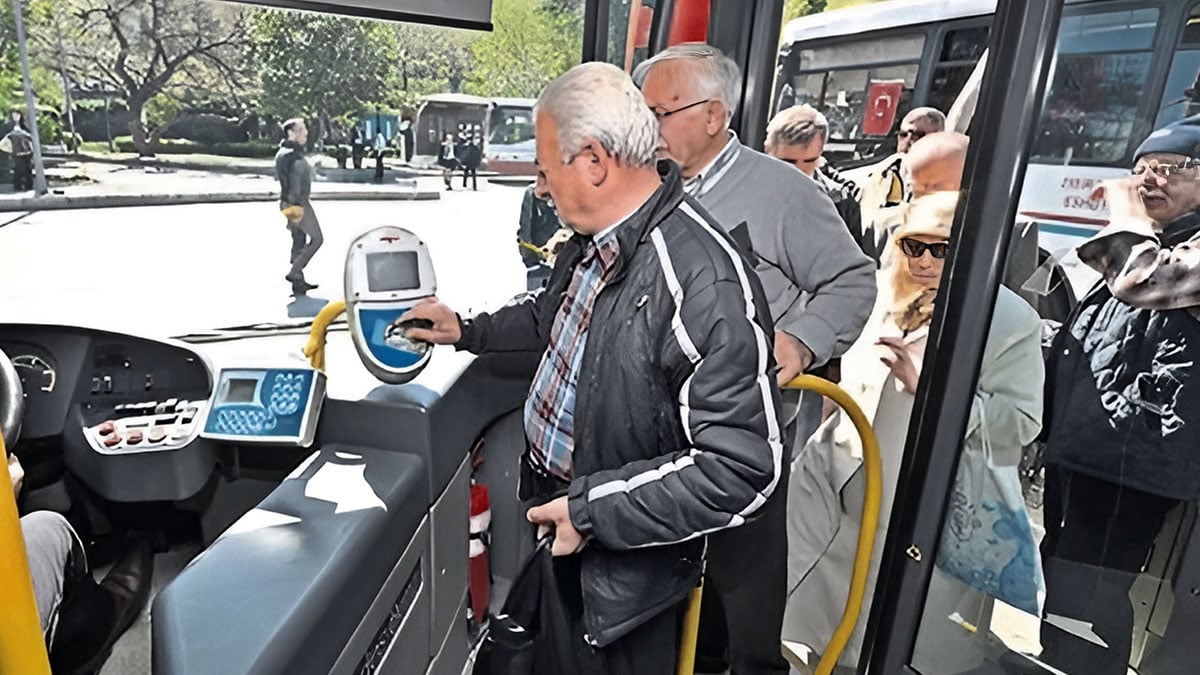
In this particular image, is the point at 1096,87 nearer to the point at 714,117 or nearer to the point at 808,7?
the point at 714,117

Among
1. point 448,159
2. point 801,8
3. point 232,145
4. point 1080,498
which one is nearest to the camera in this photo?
point 1080,498

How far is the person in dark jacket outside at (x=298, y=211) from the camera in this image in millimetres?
2535

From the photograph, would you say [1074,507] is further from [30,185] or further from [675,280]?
[30,185]

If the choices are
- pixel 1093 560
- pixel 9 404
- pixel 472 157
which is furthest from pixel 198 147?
pixel 1093 560

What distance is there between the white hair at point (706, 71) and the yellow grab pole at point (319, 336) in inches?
34.0

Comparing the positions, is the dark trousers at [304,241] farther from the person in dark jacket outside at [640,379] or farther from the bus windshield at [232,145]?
the person in dark jacket outside at [640,379]

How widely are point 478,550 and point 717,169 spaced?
3.53 feet

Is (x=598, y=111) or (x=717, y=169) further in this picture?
(x=717, y=169)

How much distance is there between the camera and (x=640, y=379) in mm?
1039

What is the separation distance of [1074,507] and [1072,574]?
0.14m

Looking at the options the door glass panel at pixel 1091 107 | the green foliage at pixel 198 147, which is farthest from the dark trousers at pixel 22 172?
the door glass panel at pixel 1091 107

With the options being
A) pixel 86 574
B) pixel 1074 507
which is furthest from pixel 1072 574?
pixel 86 574

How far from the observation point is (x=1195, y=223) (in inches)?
43.8

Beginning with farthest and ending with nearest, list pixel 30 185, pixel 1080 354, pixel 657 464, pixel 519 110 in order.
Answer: pixel 519 110 < pixel 30 185 < pixel 1080 354 < pixel 657 464
